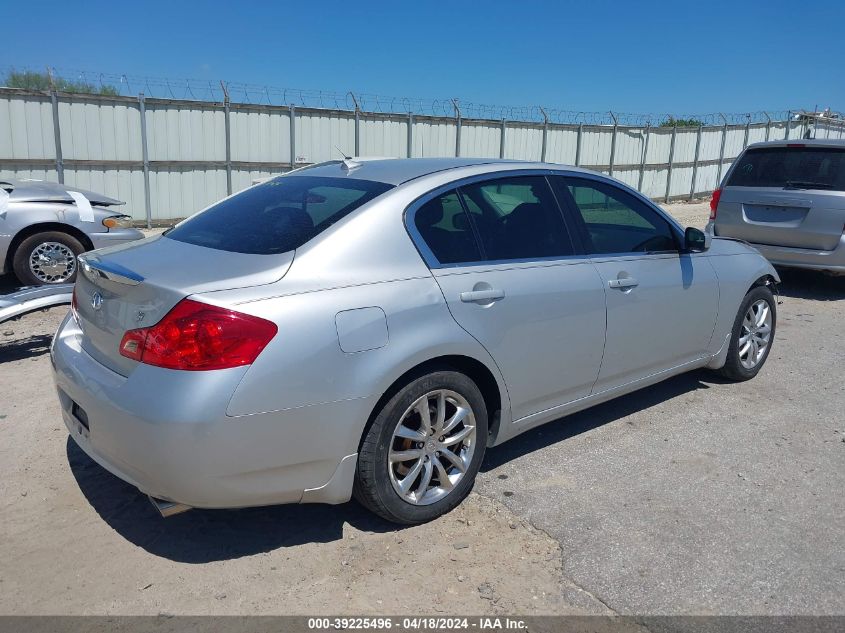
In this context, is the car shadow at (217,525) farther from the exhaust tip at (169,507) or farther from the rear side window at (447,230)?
the rear side window at (447,230)

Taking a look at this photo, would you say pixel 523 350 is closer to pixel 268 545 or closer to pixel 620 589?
pixel 620 589

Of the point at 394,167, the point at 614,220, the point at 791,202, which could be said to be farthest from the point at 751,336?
the point at 791,202

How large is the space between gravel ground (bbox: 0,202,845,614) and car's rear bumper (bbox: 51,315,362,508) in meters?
0.37

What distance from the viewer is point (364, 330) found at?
2.95 m

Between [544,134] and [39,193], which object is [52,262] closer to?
[39,193]

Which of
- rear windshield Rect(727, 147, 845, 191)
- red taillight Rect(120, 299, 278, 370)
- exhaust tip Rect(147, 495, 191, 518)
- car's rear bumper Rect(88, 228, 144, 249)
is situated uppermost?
rear windshield Rect(727, 147, 845, 191)

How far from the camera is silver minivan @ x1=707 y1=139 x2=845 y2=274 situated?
26.0 ft

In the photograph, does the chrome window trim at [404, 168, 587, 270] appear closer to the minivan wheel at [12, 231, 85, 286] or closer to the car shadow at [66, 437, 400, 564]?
the car shadow at [66, 437, 400, 564]

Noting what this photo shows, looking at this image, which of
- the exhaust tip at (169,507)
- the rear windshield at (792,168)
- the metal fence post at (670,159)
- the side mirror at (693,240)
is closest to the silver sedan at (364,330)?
the exhaust tip at (169,507)

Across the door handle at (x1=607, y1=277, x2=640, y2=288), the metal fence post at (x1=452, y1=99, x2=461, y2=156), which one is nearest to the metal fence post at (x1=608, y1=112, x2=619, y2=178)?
the metal fence post at (x1=452, y1=99, x2=461, y2=156)

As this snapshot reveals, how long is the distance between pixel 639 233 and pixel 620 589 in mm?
2313

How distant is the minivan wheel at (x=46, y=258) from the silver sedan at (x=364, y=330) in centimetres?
448

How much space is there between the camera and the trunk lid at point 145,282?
281 cm

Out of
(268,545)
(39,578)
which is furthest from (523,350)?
(39,578)
